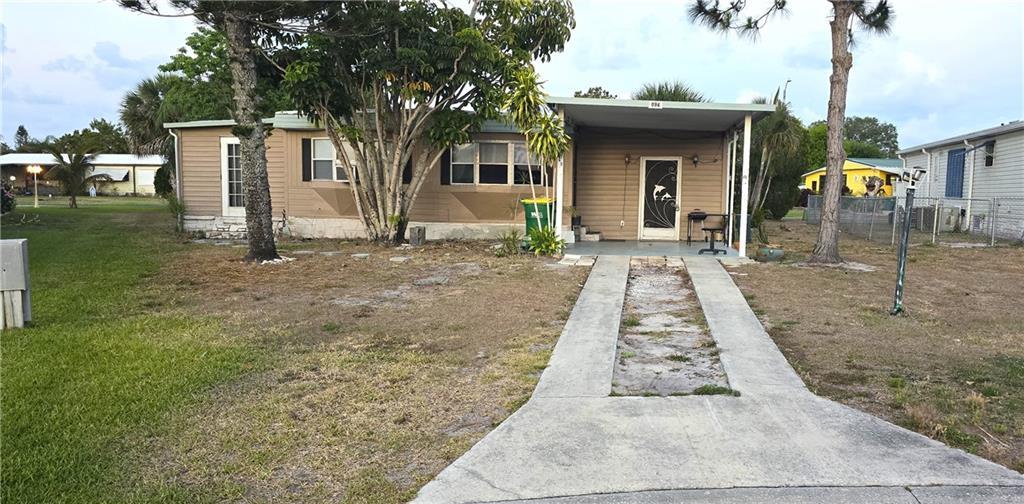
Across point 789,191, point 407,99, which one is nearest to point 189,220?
point 407,99

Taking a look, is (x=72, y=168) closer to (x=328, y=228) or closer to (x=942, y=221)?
(x=328, y=228)

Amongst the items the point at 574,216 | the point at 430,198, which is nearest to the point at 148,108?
the point at 430,198

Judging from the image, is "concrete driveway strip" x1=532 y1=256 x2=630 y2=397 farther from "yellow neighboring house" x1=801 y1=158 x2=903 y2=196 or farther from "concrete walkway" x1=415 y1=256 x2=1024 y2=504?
"yellow neighboring house" x1=801 y1=158 x2=903 y2=196

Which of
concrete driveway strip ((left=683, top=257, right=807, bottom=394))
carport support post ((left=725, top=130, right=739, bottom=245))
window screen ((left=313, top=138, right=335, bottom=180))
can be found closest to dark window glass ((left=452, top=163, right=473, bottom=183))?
window screen ((left=313, top=138, right=335, bottom=180))

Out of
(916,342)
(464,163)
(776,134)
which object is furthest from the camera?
(776,134)

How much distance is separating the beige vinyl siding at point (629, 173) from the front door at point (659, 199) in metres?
0.13

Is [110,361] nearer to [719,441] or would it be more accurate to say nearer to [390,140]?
[719,441]

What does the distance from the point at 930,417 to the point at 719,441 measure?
4.40 feet

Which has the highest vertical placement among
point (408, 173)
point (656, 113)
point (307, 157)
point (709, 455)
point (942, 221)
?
point (656, 113)

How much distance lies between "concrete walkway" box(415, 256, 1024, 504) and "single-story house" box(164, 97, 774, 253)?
10055 mm

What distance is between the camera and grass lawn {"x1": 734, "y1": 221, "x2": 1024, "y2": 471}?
4281 millimetres

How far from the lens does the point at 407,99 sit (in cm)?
1364

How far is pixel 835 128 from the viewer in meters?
12.0

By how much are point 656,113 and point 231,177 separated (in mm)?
10229
